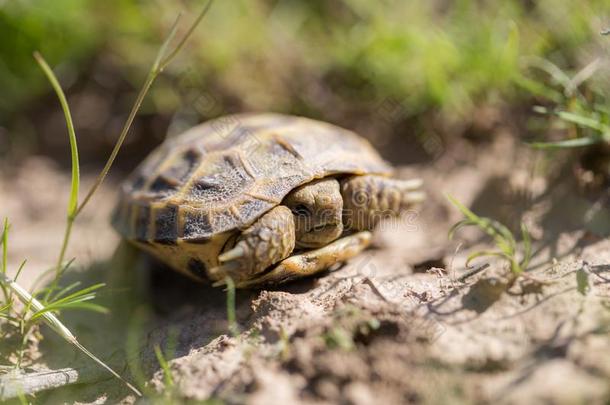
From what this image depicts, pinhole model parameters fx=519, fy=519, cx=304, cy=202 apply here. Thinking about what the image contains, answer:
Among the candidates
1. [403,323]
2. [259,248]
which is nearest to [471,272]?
[403,323]

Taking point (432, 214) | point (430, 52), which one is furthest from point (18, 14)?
point (432, 214)

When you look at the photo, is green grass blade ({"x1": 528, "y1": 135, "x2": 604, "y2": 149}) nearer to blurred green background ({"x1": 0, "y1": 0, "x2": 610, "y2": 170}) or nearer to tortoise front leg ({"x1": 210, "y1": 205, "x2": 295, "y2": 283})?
blurred green background ({"x1": 0, "y1": 0, "x2": 610, "y2": 170})

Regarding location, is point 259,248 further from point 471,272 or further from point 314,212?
point 471,272

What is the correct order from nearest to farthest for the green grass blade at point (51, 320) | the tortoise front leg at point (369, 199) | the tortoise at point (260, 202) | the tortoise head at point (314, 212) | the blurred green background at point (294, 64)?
the green grass blade at point (51, 320) < the tortoise at point (260, 202) < the tortoise head at point (314, 212) < the tortoise front leg at point (369, 199) < the blurred green background at point (294, 64)

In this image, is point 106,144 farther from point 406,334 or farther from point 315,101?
point 406,334

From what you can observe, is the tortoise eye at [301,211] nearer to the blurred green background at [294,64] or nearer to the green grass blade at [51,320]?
the green grass blade at [51,320]

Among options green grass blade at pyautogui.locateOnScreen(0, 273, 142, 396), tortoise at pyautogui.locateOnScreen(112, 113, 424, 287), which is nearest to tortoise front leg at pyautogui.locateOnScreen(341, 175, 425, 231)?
tortoise at pyautogui.locateOnScreen(112, 113, 424, 287)

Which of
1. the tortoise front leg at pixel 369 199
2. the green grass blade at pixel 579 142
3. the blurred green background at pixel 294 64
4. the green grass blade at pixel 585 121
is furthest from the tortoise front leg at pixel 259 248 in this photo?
the blurred green background at pixel 294 64
